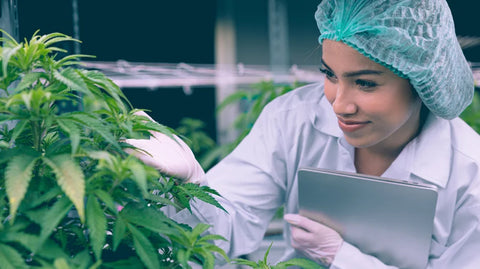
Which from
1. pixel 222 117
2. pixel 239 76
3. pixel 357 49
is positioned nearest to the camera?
pixel 357 49

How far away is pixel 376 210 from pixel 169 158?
499 millimetres

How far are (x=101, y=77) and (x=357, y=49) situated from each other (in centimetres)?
56

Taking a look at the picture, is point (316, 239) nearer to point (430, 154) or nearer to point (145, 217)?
point (430, 154)

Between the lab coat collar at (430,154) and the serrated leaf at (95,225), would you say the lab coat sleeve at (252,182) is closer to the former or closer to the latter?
the lab coat collar at (430,154)

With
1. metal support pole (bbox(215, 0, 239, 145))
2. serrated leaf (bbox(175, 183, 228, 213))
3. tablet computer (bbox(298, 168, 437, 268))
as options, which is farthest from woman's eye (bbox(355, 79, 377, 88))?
metal support pole (bbox(215, 0, 239, 145))

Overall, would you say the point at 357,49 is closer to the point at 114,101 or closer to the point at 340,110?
the point at 340,110

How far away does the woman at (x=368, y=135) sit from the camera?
0.98 meters

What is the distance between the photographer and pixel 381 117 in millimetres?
1008

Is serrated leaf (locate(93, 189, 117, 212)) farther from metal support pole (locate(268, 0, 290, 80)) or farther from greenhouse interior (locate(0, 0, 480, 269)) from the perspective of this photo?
metal support pole (locate(268, 0, 290, 80))

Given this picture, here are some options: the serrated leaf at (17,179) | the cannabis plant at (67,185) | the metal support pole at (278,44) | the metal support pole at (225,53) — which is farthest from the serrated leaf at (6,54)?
the metal support pole at (225,53)

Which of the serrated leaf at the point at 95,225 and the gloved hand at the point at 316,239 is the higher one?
the serrated leaf at the point at 95,225

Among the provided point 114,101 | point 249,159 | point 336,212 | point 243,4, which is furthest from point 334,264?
point 243,4

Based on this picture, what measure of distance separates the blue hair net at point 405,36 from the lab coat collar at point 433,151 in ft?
0.44

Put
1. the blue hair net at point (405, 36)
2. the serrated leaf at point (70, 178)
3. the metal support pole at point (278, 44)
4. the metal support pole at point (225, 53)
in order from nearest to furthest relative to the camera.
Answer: the serrated leaf at point (70, 178) < the blue hair net at point (405, 36) < the metal support pole at point (278, 44) < the metal support pole at point (225, 53)
